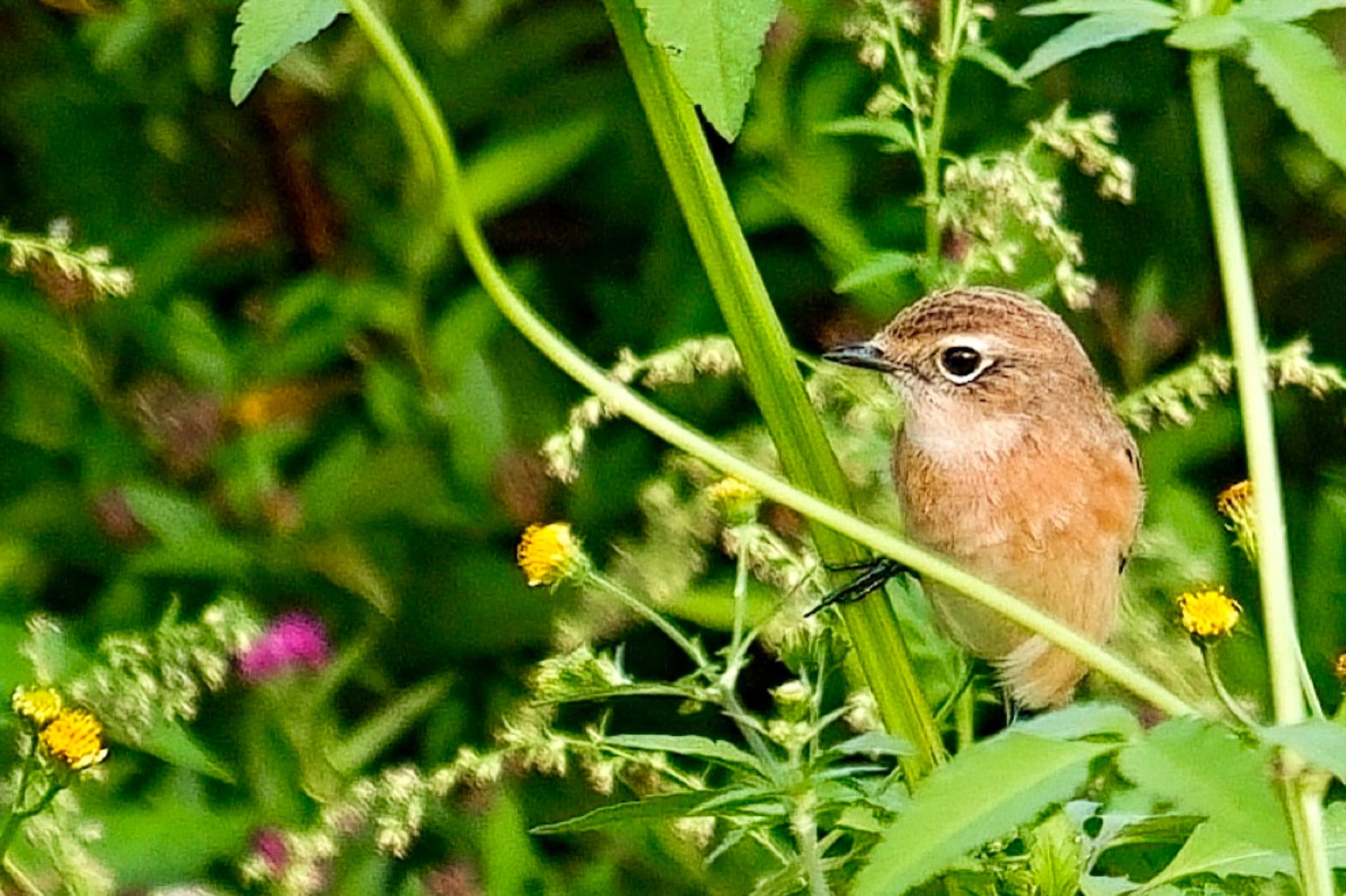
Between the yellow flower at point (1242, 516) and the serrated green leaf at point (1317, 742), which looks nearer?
the serrated green leaf at point (1317, 742)

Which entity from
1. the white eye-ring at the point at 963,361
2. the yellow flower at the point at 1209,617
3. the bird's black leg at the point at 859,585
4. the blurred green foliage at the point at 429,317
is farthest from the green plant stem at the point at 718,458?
the blurred green foliage at the point at 429,317

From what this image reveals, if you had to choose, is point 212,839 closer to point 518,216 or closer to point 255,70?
point 255,70

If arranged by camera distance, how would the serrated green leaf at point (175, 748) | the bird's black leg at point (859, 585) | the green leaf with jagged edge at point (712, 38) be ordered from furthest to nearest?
1. the serrated green leaf at point (175, 748)
2. the bird's black leg at point (859, 585)
3. the green leaf with jagged edge at point (712, 38)

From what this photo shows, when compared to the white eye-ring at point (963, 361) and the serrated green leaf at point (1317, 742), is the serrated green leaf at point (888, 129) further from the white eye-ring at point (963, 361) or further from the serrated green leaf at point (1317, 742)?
the serrated green leaf at point (1317, 742)

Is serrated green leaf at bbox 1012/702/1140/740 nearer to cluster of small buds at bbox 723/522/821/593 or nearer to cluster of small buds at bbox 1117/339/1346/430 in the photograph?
cluster of small buds at bbox 723/522/821/593

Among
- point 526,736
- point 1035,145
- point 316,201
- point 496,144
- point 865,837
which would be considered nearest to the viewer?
point 865,837

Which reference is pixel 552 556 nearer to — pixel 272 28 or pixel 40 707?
pixel 40 707

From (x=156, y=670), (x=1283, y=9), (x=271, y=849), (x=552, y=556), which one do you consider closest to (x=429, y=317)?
(x=271, y=849)

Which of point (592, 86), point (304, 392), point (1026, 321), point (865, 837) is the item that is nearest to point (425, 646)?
point (304, 392)
